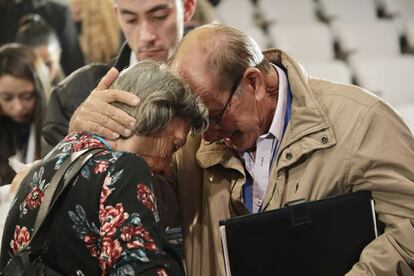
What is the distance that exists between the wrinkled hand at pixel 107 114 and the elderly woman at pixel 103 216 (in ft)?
0.09

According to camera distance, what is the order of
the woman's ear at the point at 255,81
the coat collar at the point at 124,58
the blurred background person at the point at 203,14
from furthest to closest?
the blurred background person at the point at 203,14 → the coat collar at the point at 124,58 → the woman's ear at the point at 255,81

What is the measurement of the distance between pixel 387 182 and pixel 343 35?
13.1 feet

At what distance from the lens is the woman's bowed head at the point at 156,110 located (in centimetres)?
147

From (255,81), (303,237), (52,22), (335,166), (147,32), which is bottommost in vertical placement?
(303,237)

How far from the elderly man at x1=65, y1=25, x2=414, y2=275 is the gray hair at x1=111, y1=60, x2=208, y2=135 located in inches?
7.8

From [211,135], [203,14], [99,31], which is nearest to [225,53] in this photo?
[211,135]

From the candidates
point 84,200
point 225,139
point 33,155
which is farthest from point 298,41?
point 84,200

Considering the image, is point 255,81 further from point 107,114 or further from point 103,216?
point 103,216

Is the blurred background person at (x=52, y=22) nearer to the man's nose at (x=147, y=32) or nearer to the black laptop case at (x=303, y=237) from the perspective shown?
the man's nose at (x=147, y=32)

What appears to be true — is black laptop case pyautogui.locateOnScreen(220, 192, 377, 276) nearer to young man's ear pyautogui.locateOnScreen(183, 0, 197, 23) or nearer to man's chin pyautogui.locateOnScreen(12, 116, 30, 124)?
young man's ear pyautogui.locateOnScreen(183, 0, 197, 23)

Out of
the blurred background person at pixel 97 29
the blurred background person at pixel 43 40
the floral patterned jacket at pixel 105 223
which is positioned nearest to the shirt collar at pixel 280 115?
the floral patterned jacket at pixel 105 223

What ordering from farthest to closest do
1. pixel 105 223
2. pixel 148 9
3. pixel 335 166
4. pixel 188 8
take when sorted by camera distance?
pixel 188 8
pixel 148 9
pixel 335 166
pixel 105 223

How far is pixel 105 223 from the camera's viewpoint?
1307 millimetres

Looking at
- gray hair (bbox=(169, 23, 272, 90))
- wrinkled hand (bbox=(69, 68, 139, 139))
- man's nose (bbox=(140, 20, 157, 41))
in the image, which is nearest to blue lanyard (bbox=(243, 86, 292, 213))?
gray hair (bbox=(169, 23, 272, 90))
